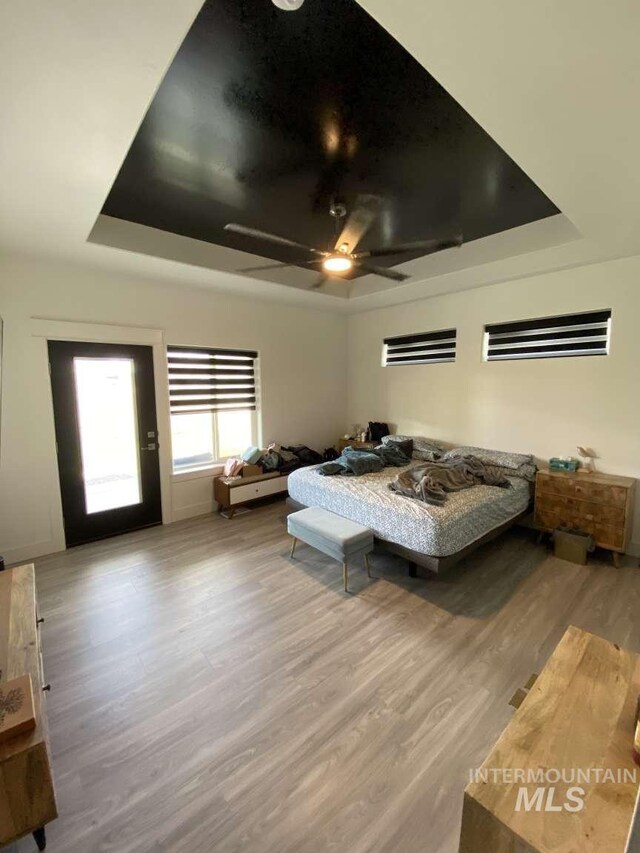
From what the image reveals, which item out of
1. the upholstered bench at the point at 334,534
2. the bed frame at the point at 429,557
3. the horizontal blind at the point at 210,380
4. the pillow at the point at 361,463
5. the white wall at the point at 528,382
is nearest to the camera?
the bed frame at the point at 429,557

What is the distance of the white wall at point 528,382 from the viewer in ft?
11.2

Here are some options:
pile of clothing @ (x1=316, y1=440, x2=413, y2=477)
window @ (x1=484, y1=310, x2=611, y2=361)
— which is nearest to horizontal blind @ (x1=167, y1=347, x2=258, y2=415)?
pile of clothing @ (x1=316, y1=440, x2=413, y2=477)

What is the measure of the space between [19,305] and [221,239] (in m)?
1.99

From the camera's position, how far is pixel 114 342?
380 cm

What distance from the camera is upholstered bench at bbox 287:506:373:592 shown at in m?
2.89

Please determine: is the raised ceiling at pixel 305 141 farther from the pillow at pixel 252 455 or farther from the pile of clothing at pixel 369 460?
the pillow at pixel 252 455

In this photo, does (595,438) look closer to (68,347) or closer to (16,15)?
(16,15)

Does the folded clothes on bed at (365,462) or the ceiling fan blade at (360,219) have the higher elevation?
the ceiling fan blade at (360,219)

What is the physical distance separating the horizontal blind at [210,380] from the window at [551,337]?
3.17 metres

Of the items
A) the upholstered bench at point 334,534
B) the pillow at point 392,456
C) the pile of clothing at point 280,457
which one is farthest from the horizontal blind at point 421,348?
the upholstered bench at point 334,534

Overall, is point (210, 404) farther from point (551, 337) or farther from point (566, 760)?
point (566, 760)

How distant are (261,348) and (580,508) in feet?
13.6

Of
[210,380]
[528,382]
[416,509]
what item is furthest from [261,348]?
[528,382]

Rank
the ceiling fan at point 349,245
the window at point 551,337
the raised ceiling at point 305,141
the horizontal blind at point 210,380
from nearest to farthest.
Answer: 1. the raised ceiling at point 305,141
2. the ceiling fan at point 349,245
3. the window at point 551,337
4. the horizontal blind at point 210,380
